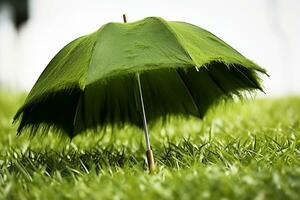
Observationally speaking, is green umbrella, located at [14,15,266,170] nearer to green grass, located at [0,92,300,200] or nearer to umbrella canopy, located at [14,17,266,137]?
umbrella canopy, located at [14,17,266,137]

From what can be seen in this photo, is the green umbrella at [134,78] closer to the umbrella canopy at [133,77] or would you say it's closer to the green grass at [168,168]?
the umbrella canopy at [133,77]

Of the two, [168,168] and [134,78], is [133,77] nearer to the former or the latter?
[134,78]

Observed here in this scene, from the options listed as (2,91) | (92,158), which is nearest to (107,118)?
(92,158)

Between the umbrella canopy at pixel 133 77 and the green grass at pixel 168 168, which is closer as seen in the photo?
the green grass at pixel 168 168

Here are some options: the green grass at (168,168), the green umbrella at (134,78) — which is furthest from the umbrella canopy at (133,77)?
the green grass at (168,168)

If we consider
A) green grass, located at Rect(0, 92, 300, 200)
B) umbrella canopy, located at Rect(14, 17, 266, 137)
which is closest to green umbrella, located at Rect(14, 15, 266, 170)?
umbrella canopy, located at Rect(14, 17, 266, 137)

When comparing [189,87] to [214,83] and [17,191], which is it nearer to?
[214,83]

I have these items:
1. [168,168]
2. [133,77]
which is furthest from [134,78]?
[168,168]
